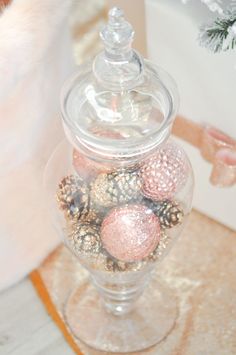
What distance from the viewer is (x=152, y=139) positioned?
2.14ft

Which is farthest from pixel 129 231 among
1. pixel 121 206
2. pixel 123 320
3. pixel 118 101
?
pixel 123 320

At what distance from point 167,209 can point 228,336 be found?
0.22m

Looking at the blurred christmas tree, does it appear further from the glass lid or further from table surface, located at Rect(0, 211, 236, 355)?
table surface, located at Rect(0, 211, 236, 355)

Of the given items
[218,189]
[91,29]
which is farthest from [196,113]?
[91,29]

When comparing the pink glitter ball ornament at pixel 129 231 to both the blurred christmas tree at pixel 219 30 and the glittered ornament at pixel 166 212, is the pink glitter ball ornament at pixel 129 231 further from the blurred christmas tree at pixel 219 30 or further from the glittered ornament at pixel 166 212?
the blurred christmas tree at pixel 219 30

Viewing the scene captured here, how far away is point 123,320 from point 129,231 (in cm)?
23

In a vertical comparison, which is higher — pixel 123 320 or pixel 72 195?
pixel 72 195

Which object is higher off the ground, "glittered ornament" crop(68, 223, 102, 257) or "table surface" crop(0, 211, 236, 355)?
"glittered ornament" crop(68, 223, 102, 257)

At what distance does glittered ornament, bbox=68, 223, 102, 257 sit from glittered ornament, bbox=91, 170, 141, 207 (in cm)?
3

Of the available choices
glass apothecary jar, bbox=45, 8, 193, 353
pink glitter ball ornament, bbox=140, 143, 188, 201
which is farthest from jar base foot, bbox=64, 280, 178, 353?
pink glitter ball ornament, bbox=140, 143, 188, 201

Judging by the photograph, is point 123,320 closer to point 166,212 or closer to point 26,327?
point 26,327

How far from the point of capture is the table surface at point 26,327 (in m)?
0.84

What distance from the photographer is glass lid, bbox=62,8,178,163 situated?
64cm

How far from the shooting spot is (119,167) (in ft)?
2.21
